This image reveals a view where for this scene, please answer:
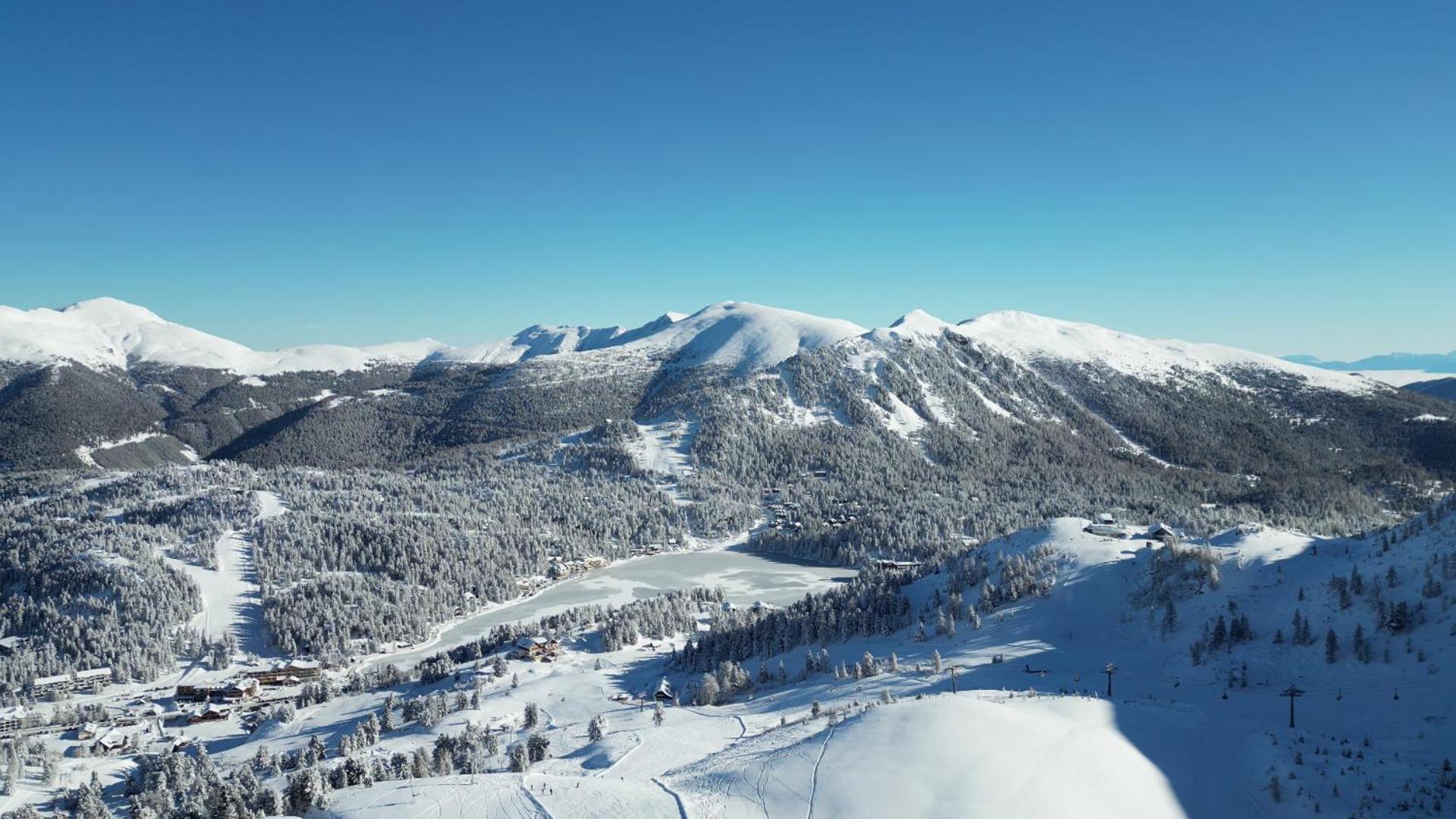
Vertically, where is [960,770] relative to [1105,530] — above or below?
below

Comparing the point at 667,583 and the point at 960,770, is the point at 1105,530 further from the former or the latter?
the point at 960,770

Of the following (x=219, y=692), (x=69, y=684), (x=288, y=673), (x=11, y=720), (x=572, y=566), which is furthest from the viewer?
(x=572, y=566)

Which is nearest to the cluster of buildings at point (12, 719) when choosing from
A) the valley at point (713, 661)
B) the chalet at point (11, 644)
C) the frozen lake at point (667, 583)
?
the valley at point (713, 661)

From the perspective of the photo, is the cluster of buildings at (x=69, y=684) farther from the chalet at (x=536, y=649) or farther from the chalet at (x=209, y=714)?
the chalet at (x=536, y=649)

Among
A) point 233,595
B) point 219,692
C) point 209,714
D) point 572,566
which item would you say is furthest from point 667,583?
point 209,714

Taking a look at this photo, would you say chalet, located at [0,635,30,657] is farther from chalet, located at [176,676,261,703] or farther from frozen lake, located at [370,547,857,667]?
frozen lake, located at [370,547,857,667]

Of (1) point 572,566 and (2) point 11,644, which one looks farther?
(1) point 572,566
